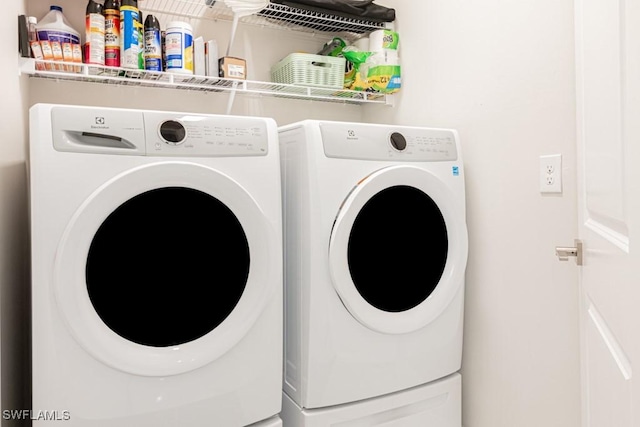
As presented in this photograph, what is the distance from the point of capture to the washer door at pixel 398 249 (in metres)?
1.32

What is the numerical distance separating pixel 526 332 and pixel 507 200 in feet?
1.34

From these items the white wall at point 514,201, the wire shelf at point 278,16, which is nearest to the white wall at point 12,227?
the wire shelf at point 278,16

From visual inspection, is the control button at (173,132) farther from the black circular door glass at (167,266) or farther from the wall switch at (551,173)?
the wall switch at (551,173)

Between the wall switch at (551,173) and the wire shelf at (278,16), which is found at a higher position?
the wire shelf at (278,16)

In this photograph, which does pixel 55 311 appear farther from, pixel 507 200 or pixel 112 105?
pixel 507 200

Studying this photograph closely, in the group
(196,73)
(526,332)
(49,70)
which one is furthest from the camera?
(196,73)

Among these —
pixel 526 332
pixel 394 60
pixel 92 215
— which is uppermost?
pixel 394 60

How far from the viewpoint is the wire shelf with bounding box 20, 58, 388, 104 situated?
1489mm

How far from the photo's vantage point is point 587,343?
1.07 metres

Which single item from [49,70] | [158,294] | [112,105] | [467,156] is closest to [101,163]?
[158,294]

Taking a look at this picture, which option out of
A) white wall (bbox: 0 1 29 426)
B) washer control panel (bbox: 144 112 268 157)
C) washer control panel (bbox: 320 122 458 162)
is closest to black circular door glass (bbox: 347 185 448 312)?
washer control panel (bbox: 320 122 458 162)

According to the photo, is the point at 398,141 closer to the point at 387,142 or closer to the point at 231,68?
the point at 387,142

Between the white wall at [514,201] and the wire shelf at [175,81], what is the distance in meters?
0.46

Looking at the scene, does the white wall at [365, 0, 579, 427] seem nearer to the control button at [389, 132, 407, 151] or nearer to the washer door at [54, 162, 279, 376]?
the control button at [389, 132, 407, 151]
